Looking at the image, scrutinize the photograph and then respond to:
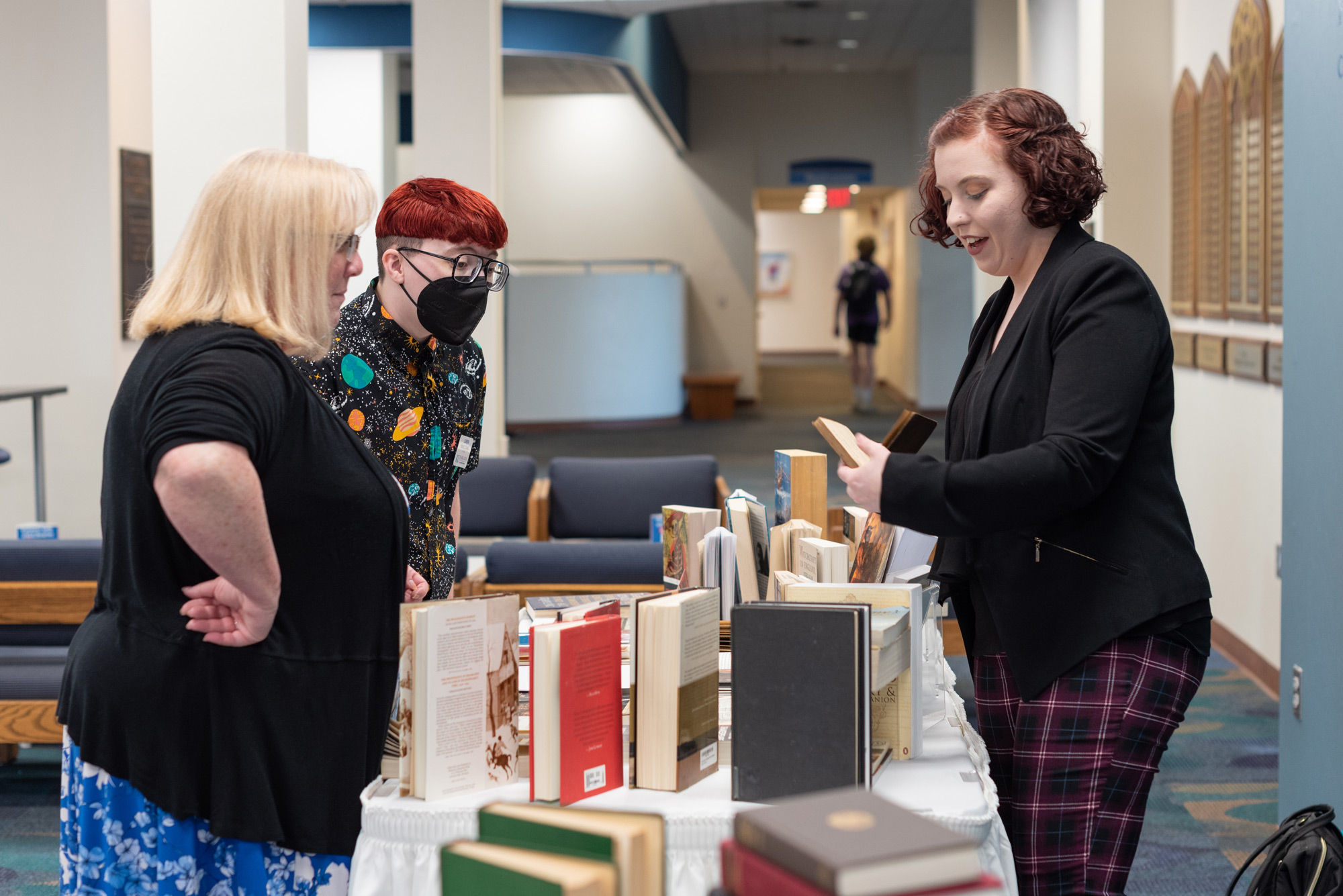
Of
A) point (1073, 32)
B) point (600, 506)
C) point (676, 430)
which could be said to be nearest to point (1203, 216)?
point (1073, 32)

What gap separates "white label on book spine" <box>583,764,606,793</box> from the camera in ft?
5.03

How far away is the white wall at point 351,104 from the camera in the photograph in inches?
434

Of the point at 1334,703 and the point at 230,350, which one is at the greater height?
the point at 230,350

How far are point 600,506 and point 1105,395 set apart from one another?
4134mm

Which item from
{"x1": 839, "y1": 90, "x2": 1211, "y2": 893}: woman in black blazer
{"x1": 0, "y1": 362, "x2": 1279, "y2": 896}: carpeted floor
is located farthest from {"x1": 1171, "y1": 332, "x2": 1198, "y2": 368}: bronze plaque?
{"x1": 839, "y1": 90, "x2": 1211, "y2": 893}: woman in black blazer

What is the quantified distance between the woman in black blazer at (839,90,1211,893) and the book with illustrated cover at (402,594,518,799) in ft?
1.66

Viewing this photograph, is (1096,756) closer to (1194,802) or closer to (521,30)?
(1194,802)

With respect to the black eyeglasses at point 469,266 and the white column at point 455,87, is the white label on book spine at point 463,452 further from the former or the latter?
the white column at point 455,87

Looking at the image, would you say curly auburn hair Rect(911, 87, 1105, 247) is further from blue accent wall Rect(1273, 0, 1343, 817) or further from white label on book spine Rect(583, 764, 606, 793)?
blue accent wall Rect(1273, 0, 1343, 817)

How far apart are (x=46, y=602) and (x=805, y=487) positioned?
2455 millimetres

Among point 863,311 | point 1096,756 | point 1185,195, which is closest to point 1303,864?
point 1096,756

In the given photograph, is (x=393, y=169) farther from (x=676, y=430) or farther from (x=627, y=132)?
(x=627, y=132)

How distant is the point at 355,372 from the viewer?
233cm

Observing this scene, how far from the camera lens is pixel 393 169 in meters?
11.0
